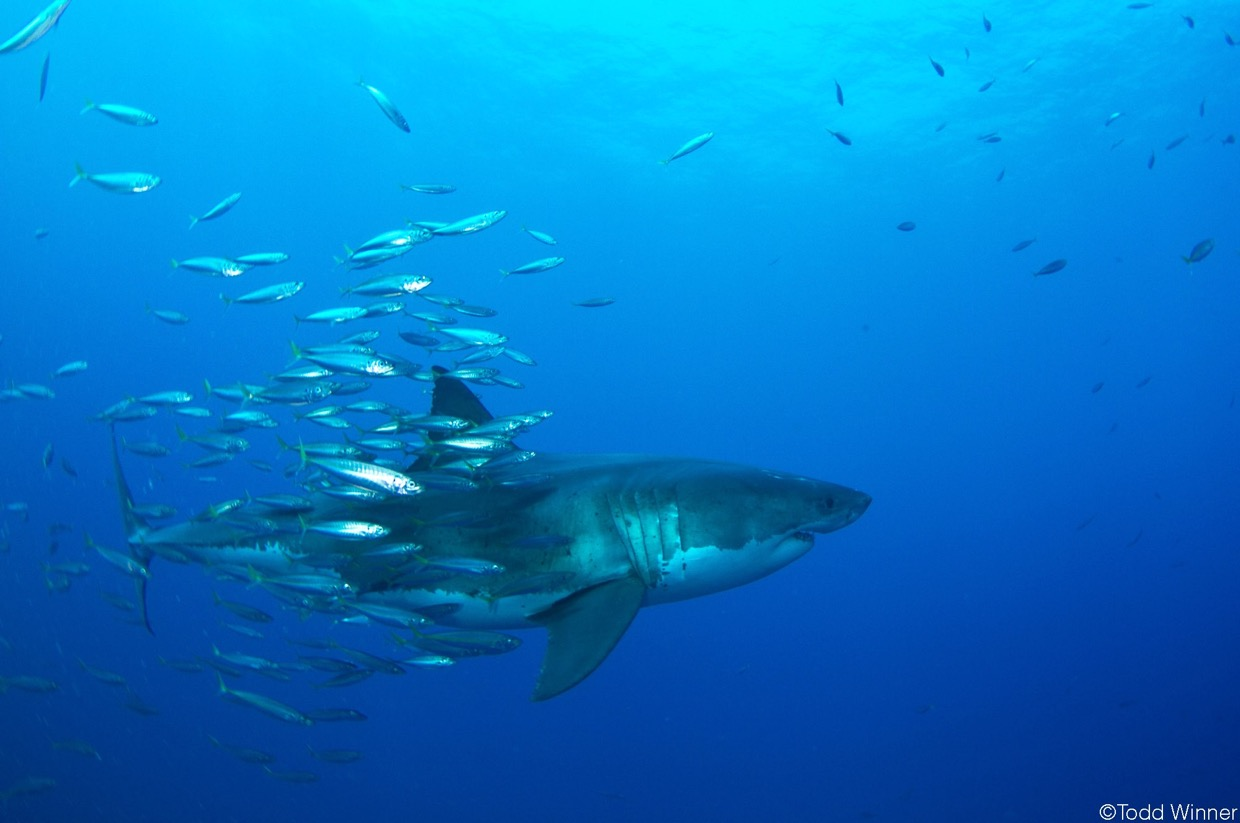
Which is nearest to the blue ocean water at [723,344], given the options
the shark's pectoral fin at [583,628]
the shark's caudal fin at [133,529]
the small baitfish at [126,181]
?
the shark's caudal fin at [133,529]

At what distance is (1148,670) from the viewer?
43.4 m

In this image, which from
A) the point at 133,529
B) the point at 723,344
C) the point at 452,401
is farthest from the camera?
the point at 723,344

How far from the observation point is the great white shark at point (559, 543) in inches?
149

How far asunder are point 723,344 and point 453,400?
6509cm

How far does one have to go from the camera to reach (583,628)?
3557 mm

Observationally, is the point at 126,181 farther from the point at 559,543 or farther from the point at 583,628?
the point at 583,628

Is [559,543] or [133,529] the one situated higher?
[559,543]

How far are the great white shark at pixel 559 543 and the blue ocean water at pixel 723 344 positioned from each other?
5.24 m

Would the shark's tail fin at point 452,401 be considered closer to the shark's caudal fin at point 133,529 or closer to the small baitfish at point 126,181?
the shark's caudal fin at point 133,529

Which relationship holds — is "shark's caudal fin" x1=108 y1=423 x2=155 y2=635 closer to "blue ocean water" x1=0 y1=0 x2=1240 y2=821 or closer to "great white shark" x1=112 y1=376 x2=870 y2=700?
"great white shark" x1=112 y1=376 x2=870 y2=700

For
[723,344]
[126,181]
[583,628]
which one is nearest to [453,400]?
[583,628]

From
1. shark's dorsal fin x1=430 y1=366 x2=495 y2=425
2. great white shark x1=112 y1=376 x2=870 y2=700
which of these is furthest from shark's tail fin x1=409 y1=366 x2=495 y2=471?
great white shark x1=112 y1=376 x2=870 y2=700

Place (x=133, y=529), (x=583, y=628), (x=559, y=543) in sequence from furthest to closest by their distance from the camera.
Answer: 1. (x=133, y=529)
2. (x=559, y=543)
3. (x=583, y=628)

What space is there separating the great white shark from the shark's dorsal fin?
0.41 meters
